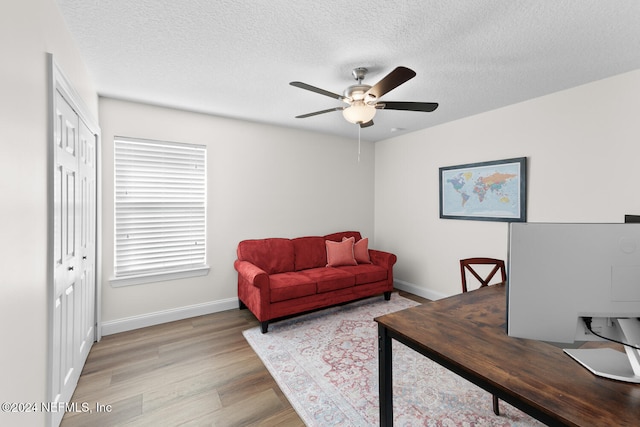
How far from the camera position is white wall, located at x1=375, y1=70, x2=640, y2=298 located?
2.53 metres

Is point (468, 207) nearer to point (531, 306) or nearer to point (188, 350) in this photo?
point (531, 306)

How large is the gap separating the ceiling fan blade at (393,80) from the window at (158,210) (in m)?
2.37

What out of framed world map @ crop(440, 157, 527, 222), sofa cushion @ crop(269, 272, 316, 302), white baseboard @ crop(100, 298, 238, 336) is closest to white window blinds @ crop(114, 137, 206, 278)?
white baseboard @ crop(100, 298, 238, 336)

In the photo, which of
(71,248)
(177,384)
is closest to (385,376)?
(177,384)

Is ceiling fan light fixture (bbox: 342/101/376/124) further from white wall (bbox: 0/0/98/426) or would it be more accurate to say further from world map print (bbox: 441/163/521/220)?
world map print (bbox: 441/163/521/220)

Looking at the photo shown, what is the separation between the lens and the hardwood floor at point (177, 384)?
186 cm

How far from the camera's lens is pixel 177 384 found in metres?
2.20

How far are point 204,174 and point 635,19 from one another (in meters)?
3.97

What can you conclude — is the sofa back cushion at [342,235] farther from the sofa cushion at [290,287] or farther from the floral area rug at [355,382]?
the floral area rug at [355,382]

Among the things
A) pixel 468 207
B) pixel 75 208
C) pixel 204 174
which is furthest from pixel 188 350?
pixel 468 207

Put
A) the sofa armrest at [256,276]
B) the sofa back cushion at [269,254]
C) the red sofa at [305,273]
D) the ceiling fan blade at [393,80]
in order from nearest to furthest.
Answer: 1. the ceiling fan blade at [393,80]
2. the sofa armrest at [256,276]
3. the red sofa at [305,273]
4. the sofa back cushion at [269,254]

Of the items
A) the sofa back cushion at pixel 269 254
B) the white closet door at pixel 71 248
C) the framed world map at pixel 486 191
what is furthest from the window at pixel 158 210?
the framed world map at pixel 486 191

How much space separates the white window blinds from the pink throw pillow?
173 centimetres

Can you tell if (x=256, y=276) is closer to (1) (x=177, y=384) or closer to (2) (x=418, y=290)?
(1) (x=177, y=384)
